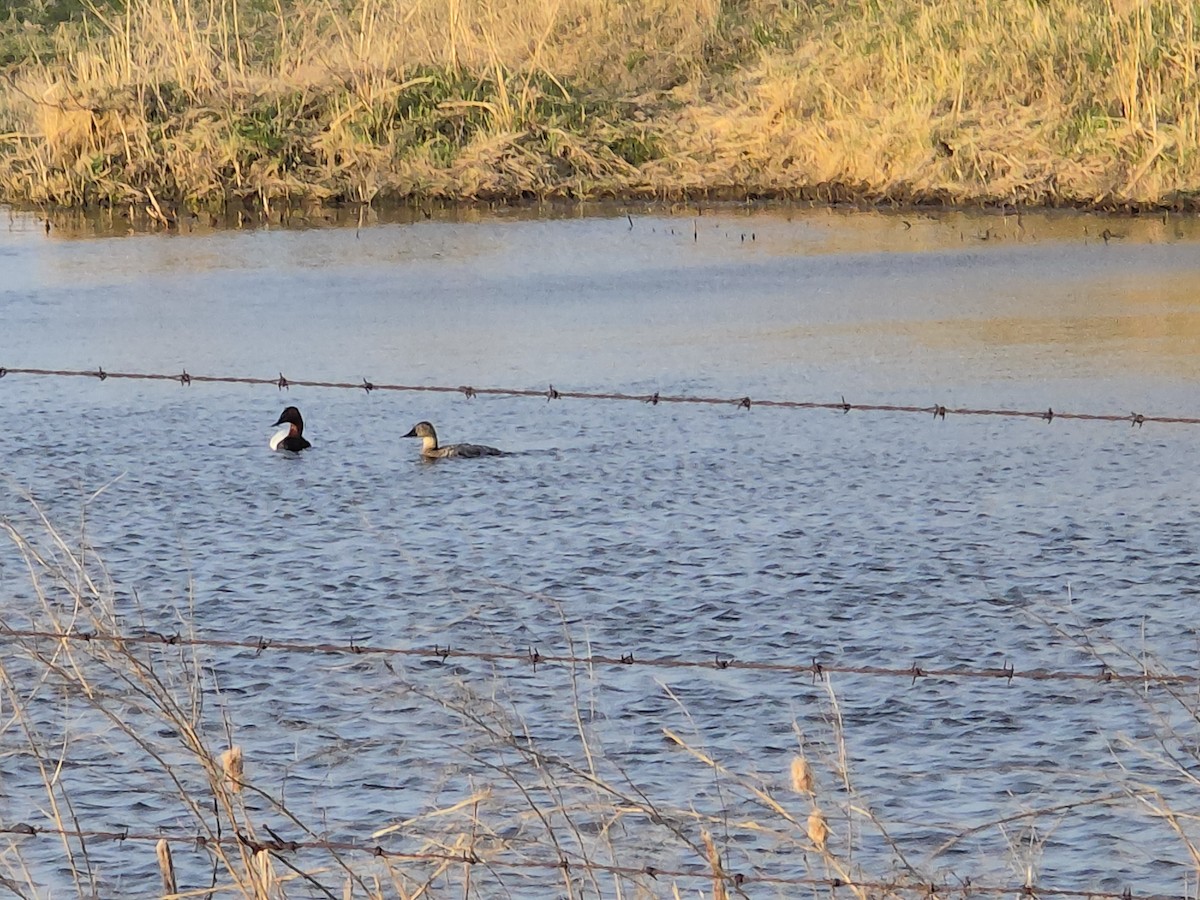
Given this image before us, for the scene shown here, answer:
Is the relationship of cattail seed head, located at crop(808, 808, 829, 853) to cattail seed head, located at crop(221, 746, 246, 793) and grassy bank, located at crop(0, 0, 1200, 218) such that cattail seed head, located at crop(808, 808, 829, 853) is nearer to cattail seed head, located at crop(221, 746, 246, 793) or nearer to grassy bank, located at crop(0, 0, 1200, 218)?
cattail seed head, located at crop(221, 746, 246, 793)

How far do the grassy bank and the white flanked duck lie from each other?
1186 centimetres

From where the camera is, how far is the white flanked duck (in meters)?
11.2

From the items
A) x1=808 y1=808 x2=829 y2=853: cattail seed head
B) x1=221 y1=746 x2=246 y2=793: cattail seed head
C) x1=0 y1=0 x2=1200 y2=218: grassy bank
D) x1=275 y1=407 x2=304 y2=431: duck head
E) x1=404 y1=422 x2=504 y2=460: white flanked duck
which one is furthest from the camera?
x1=0 y1=0 x2=1200 y2=218: grassy bank

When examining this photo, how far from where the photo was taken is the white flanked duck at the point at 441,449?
11.2 m

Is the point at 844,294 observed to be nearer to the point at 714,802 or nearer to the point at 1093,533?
the point at 1093,533

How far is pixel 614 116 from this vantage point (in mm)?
25438

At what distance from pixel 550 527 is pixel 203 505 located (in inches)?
70.6

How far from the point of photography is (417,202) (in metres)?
24.5

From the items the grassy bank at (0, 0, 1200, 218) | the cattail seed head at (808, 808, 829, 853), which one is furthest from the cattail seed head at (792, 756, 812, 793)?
the grassy bank at (0, 0, 1200, 218)

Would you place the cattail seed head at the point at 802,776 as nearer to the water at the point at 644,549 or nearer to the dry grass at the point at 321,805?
the water at the point at 644,549

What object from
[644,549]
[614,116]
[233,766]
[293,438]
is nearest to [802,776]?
[233,766]

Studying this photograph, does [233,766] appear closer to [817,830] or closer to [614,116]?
[817,830]

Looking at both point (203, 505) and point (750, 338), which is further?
point (750, 338)

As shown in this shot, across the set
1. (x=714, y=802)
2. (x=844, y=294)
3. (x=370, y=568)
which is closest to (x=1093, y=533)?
(x=370, y=568)
